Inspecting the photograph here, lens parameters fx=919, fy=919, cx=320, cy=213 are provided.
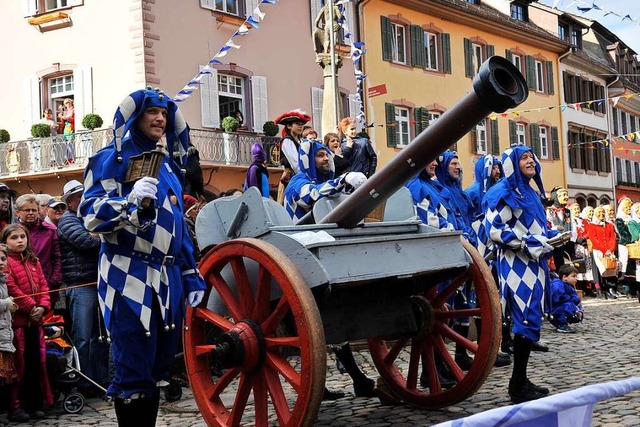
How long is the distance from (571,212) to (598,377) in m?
10.2

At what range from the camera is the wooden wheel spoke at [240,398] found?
186 inches

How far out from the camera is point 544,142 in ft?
117

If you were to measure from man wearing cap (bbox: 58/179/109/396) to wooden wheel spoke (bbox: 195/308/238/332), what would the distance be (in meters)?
2.33

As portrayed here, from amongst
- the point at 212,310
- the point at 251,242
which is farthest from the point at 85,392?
the point at 251,242

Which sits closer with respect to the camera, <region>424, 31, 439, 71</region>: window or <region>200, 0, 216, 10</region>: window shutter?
<region>200, 0, 216, 10</region>: window shutter

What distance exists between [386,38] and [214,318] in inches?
901

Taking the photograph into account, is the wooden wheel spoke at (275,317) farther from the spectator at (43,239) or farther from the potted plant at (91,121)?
the potted plant at (91,121)

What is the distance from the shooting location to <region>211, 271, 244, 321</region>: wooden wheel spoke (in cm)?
479

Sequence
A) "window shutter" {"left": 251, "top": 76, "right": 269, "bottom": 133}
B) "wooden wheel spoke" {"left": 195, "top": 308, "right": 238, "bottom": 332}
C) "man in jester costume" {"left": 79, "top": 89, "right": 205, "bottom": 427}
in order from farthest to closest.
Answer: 1. "window shutter" {"left": 251, "top": 76, "right": 269, "bottom": 133}
2. "wooden wheel spoke" {"left": 195, "top": 308, "right": 238, "bottom": 332}
3. "man in jester costume" {"left": 79, "top": 89, "right": 205, "bottom": 427}

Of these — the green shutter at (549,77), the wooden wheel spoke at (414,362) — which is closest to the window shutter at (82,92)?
the wooden wheel spoke at (414,362)

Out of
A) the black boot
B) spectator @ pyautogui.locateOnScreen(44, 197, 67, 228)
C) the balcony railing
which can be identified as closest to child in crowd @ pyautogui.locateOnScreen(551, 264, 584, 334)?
the black boot

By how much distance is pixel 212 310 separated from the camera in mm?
5070

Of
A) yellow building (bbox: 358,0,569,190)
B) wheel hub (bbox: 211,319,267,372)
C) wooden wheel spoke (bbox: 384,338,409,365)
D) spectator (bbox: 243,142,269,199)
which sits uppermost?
yellow building (bbox: 358,0,569,190)

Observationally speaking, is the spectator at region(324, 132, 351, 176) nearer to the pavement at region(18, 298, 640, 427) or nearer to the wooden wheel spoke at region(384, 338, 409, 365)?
the pavement at region(18, 298, 640, 427)
